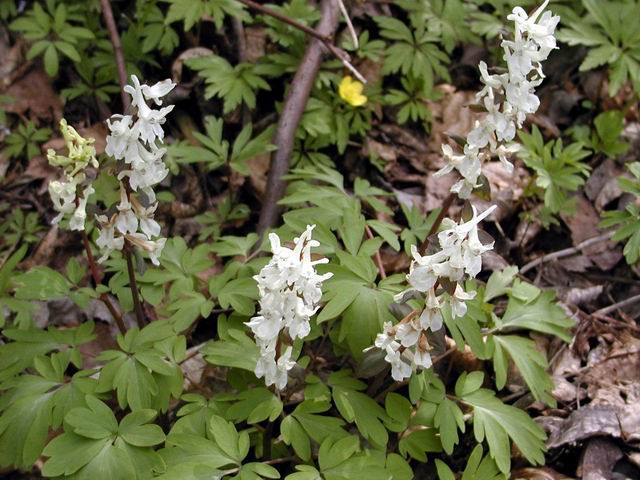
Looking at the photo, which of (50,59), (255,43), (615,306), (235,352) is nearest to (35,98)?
(50,59)

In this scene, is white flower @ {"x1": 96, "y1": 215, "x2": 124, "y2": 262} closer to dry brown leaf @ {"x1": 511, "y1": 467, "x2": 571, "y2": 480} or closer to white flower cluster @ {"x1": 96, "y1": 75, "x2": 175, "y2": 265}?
white flower cluster @ {"x1": 96, "y1": 75, "x2": 175, "y2": 265}

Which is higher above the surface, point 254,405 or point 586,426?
point 254,405

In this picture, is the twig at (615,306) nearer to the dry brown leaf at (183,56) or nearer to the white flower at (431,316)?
the white flower at (431,316)

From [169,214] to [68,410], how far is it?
205 cm

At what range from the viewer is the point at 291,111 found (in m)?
4.40

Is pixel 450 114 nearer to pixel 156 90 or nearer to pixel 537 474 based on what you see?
pixel 537 474

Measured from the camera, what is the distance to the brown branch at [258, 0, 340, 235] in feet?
13.5

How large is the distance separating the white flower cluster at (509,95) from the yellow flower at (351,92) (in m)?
2.05

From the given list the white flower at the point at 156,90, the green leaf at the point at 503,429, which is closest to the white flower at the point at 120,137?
the white flower at the point at 156,90

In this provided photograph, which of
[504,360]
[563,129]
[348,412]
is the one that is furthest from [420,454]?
[563,129]

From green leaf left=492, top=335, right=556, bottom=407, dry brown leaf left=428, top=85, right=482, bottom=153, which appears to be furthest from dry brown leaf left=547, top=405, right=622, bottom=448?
dry brown leaf left=428, top=85, right=482, bottom=153

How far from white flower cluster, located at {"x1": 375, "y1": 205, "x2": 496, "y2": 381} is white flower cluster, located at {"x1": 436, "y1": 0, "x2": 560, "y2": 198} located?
0.98 feet

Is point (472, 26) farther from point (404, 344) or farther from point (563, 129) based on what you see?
point (404, 344)

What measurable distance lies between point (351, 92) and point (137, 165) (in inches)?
95.0
